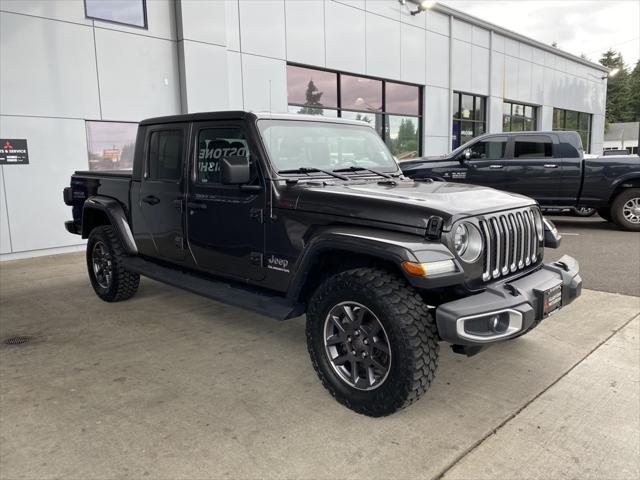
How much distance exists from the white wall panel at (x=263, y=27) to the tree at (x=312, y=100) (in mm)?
1276

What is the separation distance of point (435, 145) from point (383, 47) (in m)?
3.87

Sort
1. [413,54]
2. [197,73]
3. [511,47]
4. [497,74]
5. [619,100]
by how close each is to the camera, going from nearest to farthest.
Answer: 1. [197,73]
2. [413,54]
3. [497,74]
4. [511,47]
5. [619,100]

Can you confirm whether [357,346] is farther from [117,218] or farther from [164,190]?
[117,218]

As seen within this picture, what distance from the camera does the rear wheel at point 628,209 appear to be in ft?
31.2

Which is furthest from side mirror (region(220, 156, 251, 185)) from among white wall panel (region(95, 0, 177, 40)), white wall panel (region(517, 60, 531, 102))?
white wall panel (region(517, 60, 531, 102))

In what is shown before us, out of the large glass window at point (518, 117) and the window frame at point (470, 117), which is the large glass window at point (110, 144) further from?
the large glass window at point (518, 117)

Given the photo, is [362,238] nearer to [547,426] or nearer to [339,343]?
[339,343]

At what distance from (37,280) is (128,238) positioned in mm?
2544

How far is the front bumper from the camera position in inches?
106

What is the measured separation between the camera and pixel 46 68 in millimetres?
8344

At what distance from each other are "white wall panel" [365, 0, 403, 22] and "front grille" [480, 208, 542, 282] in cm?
1193

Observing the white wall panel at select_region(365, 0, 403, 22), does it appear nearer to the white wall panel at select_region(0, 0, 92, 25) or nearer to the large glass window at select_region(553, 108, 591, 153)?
the white wall panel at select_region(0, 0, 92, 25)

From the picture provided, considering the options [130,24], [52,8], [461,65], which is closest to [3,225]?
[52,8]

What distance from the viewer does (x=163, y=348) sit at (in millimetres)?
4219
